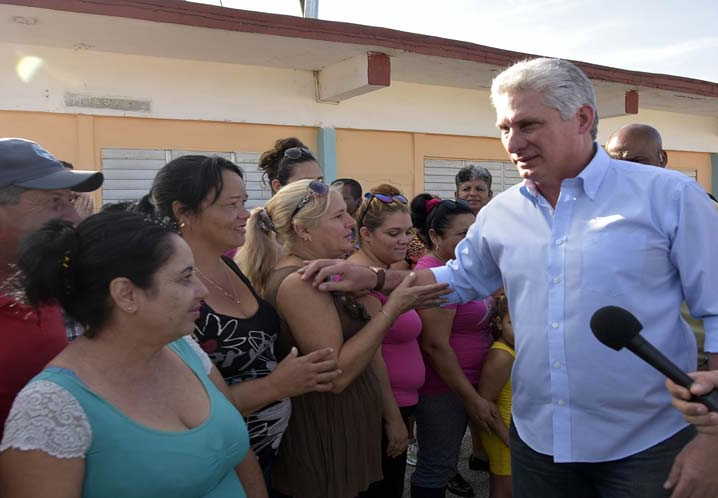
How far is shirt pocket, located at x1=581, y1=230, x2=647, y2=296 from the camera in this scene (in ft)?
6.52

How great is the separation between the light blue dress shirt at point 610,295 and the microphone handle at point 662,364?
0.52 metres

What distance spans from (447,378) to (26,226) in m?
2.31

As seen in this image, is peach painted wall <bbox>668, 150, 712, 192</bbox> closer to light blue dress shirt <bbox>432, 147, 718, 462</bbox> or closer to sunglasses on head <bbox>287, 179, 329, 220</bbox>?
sunglasses on head <bbox>287, 179, 329, 220</bbox>

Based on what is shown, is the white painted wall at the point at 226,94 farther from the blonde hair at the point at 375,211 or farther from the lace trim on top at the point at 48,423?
the lace trim on top at the point at 48,423

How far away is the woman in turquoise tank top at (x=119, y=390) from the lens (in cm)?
151

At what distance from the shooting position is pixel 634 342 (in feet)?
4.63

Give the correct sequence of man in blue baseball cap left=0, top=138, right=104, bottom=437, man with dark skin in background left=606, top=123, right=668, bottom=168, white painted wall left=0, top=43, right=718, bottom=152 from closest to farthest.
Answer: man in blue baseball cap left=0, top=138, right=104, bottom=437
man with dark skin in background left=606, top=123, right=668, bottom=168
white painted wall left=0, top=43, right=718, bottom=152

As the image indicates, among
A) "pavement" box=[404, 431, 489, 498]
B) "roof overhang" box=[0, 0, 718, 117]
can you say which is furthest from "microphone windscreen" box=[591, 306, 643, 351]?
"roof overhang" box=[0, 0, 718, 117]

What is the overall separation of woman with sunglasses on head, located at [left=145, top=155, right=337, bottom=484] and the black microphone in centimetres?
114

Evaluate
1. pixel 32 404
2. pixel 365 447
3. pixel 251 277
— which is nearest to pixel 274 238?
pixel 251 277

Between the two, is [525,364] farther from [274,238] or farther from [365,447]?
[274,238]

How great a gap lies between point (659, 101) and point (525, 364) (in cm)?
968

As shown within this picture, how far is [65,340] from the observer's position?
198cm

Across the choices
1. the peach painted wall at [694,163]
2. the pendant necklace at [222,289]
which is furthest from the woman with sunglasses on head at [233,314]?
the peach painted wall at [694,163]
